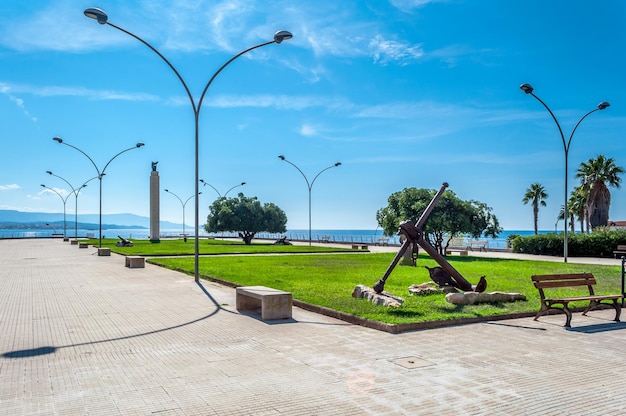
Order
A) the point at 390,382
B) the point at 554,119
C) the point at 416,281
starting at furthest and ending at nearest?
1. the point at 554,119
2. the point at 416,281
3. the point at 390,382

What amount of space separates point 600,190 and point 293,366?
5173cm

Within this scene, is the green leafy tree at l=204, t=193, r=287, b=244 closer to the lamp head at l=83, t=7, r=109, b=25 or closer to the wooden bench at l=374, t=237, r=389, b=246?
the wooden bench at l=374, t=237, r=389, b=246

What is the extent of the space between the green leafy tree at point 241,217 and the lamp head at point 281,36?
48194 mm

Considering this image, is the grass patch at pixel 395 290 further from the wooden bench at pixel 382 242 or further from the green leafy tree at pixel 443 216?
the wooden bench at pixel 382 242

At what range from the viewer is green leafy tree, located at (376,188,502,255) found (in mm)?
34000

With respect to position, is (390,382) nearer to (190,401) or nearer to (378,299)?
(190,401)

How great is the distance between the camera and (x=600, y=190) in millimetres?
49312

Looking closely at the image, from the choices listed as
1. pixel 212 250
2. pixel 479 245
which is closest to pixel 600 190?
pixel 479 245

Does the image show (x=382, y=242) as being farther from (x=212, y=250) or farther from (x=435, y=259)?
(x=435, y=259)

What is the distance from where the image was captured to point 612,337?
27.2 feet

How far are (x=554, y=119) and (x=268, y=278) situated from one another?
1895 centimetres

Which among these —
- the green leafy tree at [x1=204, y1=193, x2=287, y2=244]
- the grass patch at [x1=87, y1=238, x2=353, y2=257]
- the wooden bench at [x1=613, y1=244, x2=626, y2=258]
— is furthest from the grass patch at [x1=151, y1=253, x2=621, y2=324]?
the green leafy tree at [x1=204, y1=193, x2=287, y2=244]

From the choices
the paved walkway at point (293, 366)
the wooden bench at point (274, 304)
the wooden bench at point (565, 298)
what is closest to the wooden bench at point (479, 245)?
the paved walkway at point (293, 366)

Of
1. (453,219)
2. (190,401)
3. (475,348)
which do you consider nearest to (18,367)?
(190,401)
